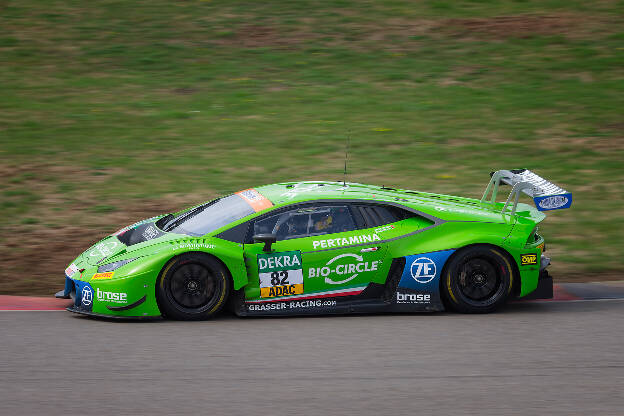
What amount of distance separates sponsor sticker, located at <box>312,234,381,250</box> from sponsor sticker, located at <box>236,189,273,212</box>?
0.60 metres

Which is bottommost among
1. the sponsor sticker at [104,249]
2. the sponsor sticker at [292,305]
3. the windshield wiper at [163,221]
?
the sponsor sticker at [292,305]

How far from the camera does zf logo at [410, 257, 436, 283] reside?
307 inches

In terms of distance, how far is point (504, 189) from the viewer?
12.4 metres

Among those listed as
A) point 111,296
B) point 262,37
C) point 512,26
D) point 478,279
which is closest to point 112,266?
point 111,296

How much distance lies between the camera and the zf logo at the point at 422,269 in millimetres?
Result: 7793

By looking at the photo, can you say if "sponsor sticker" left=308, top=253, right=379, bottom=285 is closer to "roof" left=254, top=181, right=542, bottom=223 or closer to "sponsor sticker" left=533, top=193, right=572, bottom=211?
"roof" left=254, top=181, right=542, bottom=223

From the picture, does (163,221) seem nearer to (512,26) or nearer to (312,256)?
(312,256)

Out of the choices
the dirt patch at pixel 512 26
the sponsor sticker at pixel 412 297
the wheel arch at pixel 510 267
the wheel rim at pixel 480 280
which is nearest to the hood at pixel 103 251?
the sponsor sticker at pixel 412 297

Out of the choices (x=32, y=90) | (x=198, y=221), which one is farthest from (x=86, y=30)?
(x=198, y=221)

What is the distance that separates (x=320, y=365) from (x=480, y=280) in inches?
84.7

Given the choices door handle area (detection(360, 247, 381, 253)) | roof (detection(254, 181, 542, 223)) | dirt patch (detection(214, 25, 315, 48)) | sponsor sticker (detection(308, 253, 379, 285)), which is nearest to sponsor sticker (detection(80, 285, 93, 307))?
roof (detection(254, 181, 542, 223))

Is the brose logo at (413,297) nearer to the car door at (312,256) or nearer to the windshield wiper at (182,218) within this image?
the car door at (312,256)

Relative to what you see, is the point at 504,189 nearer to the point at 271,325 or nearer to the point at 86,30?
the point at 271,325

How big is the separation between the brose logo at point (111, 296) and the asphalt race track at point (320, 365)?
0.24 meters
